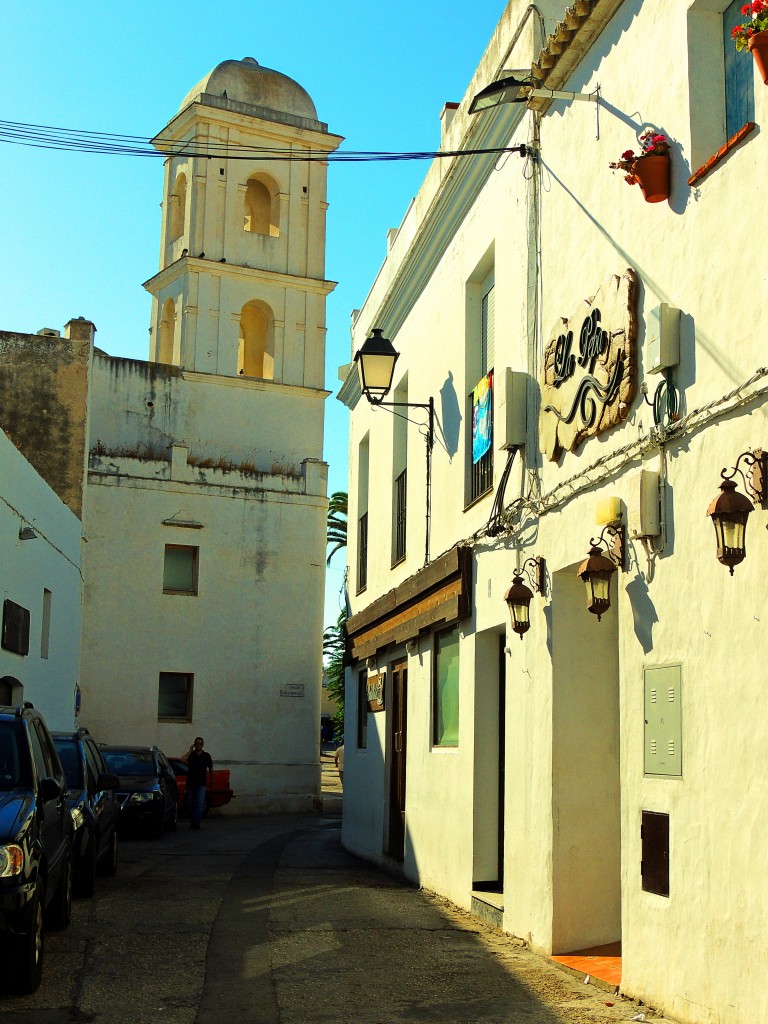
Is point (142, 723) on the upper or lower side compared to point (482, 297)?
lower

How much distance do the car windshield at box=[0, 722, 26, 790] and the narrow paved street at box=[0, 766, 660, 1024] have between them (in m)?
1.26

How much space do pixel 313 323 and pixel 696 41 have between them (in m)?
29.7

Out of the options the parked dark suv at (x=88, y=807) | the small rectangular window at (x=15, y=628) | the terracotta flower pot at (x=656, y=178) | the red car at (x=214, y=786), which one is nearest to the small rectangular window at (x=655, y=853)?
the terracotta flower pot at (x=656, y=178)

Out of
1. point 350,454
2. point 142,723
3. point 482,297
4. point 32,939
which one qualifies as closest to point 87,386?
point 142,723

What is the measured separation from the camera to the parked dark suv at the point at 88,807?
472 inches

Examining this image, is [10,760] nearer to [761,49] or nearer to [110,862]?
[110,862]

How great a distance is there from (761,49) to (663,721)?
150 inches

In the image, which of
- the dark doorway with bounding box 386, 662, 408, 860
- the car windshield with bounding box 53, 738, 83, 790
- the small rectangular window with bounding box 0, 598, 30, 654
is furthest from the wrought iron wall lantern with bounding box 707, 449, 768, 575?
the small rectangular window with bounding box 0, 598, 30, 654

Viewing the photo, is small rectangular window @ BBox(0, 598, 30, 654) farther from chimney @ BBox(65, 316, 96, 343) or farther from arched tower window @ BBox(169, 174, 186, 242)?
arched tower window @ BBox(169, 174, 186, 242)

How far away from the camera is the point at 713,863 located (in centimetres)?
687

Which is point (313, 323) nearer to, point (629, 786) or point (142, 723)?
point (142, 723)

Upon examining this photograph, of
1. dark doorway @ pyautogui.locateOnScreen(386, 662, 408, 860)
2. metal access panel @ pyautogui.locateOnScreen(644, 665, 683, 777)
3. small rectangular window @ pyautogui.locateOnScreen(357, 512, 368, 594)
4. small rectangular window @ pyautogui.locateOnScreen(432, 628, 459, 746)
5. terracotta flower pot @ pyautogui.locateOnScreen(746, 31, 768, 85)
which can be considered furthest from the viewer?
small rectangular window @ pyautogui.locateOnScreen(357, 512, 368, 594)

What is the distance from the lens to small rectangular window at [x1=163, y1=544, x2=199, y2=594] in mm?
32406

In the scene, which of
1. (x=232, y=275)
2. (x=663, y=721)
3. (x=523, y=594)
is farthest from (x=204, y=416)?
(x=663, y=721)
